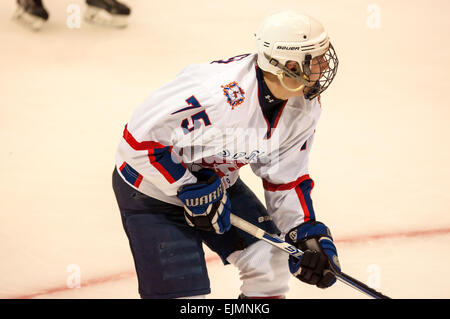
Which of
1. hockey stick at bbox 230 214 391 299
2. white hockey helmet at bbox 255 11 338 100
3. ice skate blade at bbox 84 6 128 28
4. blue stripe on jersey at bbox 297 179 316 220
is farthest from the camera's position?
ice skate blade at bbox 84 6 128 28

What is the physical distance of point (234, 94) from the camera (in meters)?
2.35

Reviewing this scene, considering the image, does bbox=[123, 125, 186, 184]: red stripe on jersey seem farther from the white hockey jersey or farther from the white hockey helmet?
the white hockey helmet

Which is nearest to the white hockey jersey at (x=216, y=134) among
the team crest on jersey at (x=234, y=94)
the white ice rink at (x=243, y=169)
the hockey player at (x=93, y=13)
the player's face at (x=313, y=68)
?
the team crest on jersey at (x=234, y=94)

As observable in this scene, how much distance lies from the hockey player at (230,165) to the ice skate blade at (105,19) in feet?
11.1

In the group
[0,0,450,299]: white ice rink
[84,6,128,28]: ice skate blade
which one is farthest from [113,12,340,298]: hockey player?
[84,6,128,28]: ice skate blade

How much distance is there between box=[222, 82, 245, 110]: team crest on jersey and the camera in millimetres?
2340

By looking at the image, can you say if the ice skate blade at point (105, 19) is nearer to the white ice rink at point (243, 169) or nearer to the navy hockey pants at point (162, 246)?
the white ice rink at point (243, 169)

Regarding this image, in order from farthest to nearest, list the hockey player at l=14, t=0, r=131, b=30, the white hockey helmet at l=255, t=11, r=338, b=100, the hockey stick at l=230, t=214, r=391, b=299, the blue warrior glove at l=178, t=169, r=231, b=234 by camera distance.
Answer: the hockey player at l=14, t=0, r=131, b=30
the hockey stick at l=230, t=214, r=391, b=299
the blue warrior glove at l=178, t=169, r=231, b=234
the white hockey helmet at l=255, t=11, r=338, b=100

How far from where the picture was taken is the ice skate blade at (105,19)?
5840mm

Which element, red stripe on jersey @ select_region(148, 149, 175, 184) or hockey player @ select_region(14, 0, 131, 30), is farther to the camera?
hockey player @ select_region(14, 0, 131, 30)

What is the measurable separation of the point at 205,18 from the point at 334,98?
1631 millimetres

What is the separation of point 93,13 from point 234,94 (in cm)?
387

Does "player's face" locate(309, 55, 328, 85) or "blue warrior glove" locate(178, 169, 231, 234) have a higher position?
"player's face" locate(309, 55, 328, 85)

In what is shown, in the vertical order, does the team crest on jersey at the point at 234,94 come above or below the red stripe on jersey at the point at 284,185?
above
